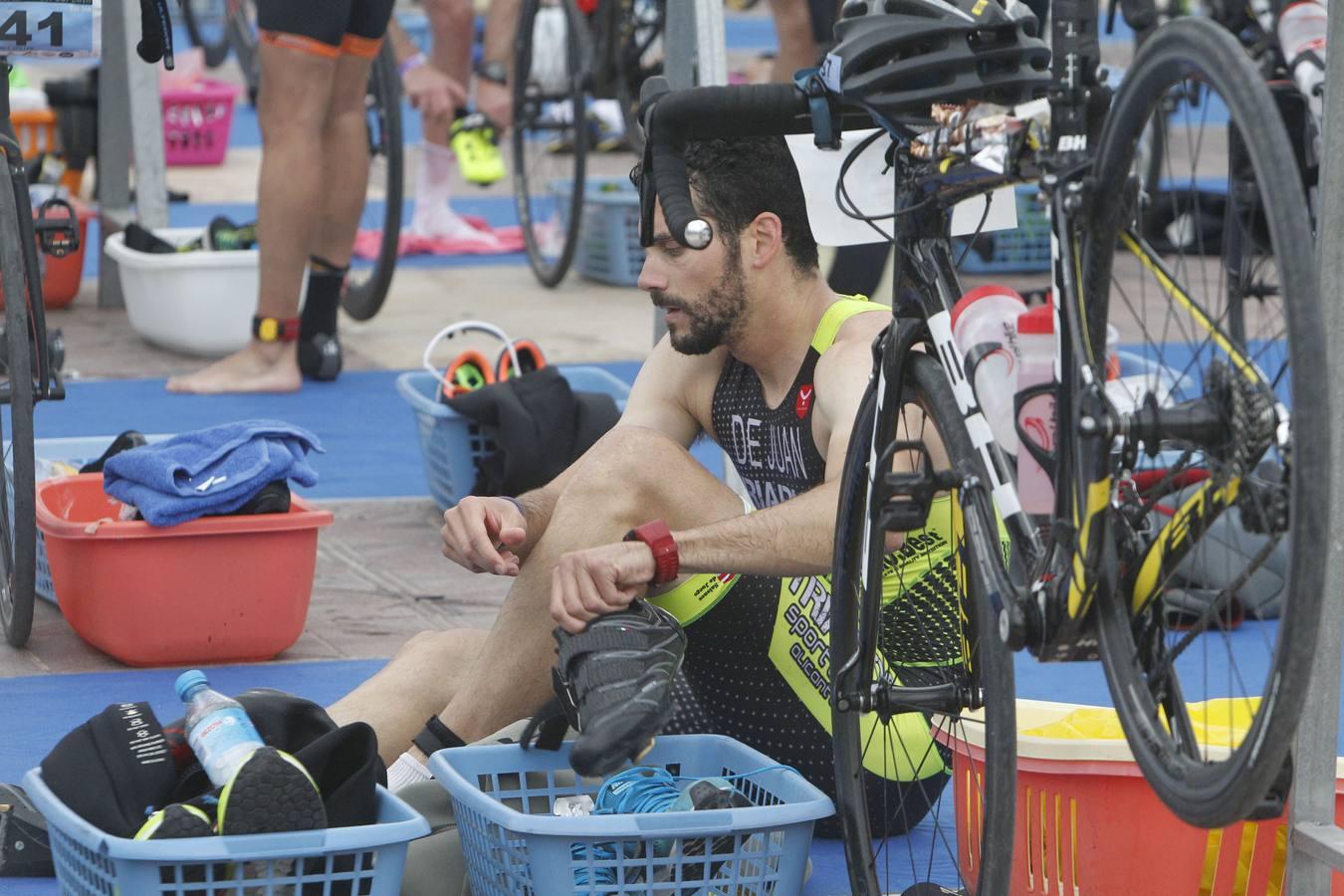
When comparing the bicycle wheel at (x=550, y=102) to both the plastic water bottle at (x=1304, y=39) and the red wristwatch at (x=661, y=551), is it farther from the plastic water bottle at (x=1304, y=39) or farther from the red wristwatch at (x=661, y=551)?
the red wristwatch at (x=661, y=551)

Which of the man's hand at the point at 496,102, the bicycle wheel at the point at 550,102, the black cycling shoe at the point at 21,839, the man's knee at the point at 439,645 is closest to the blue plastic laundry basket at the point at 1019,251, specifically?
the bicycle wheel at the point at 550,102

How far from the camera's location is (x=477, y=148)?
806cm

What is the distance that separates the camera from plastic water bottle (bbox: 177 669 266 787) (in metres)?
2.24

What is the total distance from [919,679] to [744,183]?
0.69 m

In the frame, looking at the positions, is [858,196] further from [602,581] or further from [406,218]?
[406,218]

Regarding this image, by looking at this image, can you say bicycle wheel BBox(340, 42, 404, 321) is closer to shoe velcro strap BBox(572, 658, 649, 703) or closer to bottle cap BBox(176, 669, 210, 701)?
bottle cap BBox(176, 669, 210, 701)

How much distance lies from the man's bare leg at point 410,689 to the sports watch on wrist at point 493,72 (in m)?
4.69

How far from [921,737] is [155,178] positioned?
4.38 meters

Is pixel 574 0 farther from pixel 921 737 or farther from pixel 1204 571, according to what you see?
pixel 1204 571

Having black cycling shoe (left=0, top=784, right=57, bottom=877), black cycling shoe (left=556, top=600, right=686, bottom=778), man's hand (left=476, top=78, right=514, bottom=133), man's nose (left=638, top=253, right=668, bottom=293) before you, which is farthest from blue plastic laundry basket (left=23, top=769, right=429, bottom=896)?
man's hand (left=476, top=78, right=514, bottom=133)

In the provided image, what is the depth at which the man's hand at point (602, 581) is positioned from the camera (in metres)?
2.33

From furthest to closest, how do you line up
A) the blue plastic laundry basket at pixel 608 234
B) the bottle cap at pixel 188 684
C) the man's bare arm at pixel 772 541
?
1. the blue plastic laundry basket at pixel 608 234
2. the bottle cap at pixel 188 684
3. the man's bare arm at pixel 772 541

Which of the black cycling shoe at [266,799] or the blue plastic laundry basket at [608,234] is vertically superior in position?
the blue plastic laundry basket at [608,234]

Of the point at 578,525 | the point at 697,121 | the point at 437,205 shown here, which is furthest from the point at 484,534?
the point at 437,205
